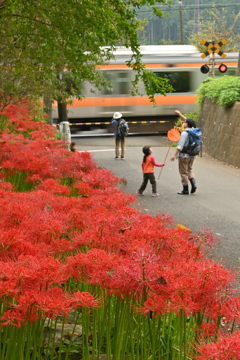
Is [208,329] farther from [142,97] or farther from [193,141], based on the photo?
[142,97]

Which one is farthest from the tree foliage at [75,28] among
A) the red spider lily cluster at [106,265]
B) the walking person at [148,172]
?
the red spider lily cluster at [106,265]

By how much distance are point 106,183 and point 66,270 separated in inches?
137

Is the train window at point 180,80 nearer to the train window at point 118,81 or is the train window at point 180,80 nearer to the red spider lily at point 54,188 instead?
the train window at point 118,81

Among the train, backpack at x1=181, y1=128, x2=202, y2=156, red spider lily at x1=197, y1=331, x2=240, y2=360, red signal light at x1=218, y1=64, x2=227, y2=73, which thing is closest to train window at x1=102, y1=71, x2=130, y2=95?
the train

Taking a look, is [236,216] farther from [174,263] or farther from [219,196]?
[174,263]

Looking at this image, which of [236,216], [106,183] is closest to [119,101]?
[236,216]

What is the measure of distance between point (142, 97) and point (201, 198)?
17.6 m

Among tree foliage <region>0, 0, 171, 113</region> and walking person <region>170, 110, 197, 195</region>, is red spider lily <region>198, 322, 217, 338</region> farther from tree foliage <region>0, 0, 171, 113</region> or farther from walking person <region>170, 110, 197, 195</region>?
walking person <region>170, 110, 197, 195</region>

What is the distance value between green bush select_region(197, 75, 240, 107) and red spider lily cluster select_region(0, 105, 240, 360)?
52.9 feet

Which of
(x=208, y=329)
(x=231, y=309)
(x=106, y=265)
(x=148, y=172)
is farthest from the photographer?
(x=148, y=172)

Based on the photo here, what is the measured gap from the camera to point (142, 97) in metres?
30.7

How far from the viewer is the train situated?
3036 centimetres

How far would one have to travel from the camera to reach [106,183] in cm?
679

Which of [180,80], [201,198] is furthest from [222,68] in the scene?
[201,198]
